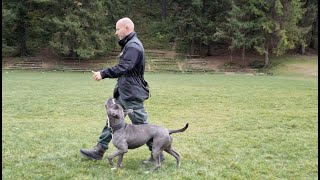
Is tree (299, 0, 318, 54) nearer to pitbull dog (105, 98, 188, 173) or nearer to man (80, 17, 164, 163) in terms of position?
man (80, 17, 164, 163)

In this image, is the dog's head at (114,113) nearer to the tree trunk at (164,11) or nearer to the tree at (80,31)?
the tree at (80,31)

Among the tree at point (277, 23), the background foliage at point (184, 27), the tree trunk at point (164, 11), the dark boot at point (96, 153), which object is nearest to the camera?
the dark boot at point (96, 153)

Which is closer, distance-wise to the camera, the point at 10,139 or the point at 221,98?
the point at 10,139

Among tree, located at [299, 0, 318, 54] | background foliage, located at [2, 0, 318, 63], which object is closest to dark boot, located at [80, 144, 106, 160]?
background foliage, located at [2, 0, 318, 63]

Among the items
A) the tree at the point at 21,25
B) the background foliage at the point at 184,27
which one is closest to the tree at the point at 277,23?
the background foliage at the point at 184,27

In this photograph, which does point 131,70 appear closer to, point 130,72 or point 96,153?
point 130,72

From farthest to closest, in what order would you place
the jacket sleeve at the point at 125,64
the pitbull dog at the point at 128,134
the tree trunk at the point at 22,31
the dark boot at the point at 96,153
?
1. the tree trunk at the point at 22,31
2. the dark boot at the point at 96,153
3. the pitbull dog at the point at 128,134
4. the jacket sleeve at the point at 125,64

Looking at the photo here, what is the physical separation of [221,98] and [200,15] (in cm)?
2546

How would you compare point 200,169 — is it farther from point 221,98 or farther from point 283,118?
point 221,98

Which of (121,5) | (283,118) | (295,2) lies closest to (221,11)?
(295,2)

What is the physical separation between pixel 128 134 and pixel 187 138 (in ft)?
9.30

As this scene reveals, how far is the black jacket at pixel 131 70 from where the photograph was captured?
219 inches

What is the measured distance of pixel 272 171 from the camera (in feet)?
19.4

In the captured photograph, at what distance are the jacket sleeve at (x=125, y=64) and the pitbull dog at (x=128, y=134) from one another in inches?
15.6
